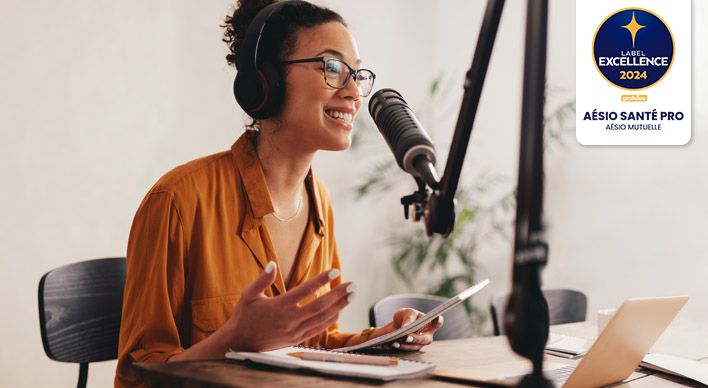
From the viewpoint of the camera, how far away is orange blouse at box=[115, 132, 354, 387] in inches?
45.5

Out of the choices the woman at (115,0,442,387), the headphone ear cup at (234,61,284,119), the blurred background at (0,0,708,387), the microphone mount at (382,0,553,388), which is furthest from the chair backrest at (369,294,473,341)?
the microphone mount at (382,0,553,388)

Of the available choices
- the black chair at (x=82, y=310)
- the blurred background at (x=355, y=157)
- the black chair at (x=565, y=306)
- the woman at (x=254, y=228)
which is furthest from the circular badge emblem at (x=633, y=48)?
the black chair at (x=82, y=310)

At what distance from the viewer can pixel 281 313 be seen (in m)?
0.92

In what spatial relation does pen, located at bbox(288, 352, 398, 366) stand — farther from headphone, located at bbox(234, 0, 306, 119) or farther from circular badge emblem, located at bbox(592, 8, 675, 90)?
circular badge emblem, located at bbox(592, 8, 675, 90)

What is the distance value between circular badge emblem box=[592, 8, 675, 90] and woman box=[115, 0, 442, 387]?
2.33m

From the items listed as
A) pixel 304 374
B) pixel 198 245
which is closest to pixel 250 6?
pixel 198 245

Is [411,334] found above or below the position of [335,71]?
below

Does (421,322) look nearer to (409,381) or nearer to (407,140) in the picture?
(409,381)

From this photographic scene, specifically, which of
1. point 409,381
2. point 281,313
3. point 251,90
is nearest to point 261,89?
point 251,90

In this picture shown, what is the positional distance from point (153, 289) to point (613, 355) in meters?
0.82

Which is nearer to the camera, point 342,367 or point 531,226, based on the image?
point 531,226

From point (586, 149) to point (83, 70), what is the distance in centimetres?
256

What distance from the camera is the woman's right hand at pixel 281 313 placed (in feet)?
2.93

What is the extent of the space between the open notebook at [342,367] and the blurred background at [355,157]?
119 cm
